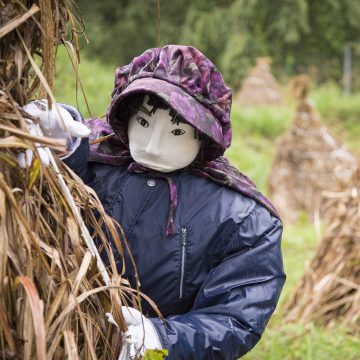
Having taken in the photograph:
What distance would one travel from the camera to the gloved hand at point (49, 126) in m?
1.49

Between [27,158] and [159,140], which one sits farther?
[159,140]

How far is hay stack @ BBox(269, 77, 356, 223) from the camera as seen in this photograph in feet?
31.1

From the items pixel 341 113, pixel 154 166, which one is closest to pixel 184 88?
pixel 154 166

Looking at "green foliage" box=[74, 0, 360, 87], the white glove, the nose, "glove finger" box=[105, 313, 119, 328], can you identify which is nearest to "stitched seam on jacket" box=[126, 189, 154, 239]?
the nose

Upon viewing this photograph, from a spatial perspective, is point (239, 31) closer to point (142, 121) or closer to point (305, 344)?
point (305, 344)

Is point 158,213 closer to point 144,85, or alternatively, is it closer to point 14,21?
point 144,85

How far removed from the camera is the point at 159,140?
202 centimetres

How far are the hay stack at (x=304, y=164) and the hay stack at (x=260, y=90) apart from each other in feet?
24.9

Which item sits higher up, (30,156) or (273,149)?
(30,156)

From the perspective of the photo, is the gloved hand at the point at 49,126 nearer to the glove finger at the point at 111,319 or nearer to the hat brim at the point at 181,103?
the hat brim at the point at 181,103

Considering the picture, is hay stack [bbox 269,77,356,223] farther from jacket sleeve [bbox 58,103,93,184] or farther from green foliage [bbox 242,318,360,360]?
jacket sleeve [bbox 58,103,93,184]

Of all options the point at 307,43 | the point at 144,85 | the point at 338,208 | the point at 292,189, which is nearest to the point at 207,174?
the point at 144,85

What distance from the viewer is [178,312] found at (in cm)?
208

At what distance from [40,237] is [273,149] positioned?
12.3 meters
